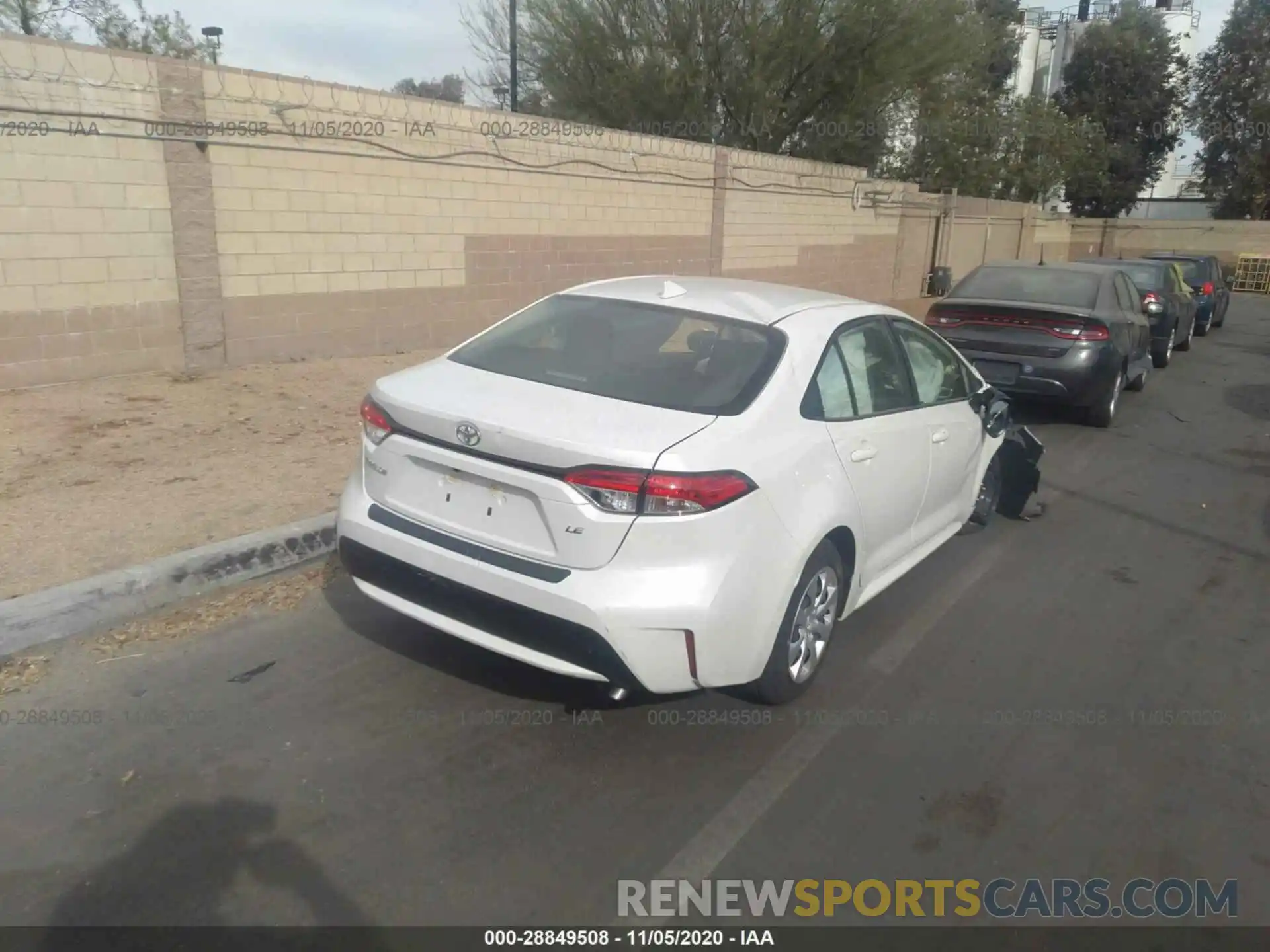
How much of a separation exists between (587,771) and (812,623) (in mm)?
1113

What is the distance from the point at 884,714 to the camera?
4.07 meters

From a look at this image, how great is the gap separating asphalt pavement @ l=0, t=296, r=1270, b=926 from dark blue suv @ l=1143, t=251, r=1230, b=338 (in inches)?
640

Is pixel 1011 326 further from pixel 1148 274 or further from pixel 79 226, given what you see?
pixel 79 226

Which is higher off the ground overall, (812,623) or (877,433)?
(877,433)

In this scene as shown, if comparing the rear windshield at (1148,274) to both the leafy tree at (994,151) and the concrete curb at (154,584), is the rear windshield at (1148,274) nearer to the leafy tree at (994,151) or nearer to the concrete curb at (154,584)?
the concrete curb at (154,584)

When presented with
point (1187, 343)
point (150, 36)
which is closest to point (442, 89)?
point (150, 36)

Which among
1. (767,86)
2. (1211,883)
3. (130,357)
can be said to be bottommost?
(1211,883)

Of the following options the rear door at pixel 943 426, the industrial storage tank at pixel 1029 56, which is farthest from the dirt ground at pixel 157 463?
the industrial storage tank at pixel 1029 56

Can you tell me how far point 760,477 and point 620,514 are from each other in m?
0.55

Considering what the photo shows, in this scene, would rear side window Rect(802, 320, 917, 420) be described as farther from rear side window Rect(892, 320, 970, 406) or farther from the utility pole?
the utility pole

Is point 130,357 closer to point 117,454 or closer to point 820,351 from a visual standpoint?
point 117,454


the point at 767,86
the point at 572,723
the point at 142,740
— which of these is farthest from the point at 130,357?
the point at 767,86

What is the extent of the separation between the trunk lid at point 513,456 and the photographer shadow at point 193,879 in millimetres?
1172

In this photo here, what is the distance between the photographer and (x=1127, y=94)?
43031 millimetres
